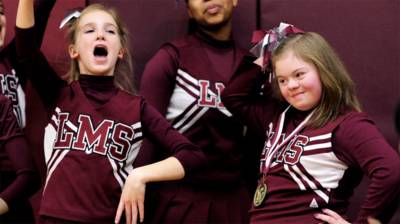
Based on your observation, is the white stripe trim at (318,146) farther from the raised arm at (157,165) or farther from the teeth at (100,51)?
the teeth at (100,51)

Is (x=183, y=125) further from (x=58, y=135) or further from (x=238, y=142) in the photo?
(x=58, y=135)

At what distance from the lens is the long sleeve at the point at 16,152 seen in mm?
2090

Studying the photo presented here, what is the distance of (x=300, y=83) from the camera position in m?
1.90

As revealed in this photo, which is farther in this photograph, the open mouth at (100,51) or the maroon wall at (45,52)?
the maroon wall at (45,52)

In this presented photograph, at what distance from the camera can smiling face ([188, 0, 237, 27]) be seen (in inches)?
89.0

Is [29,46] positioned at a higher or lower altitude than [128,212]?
higher

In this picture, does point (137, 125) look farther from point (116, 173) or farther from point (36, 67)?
point (36, 67)

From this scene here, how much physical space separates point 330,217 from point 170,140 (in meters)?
0.50

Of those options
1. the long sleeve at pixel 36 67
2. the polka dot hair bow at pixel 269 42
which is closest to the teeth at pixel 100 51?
the long sleeve at pixel 36 67

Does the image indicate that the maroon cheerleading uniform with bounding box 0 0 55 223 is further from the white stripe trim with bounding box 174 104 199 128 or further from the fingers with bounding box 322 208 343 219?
the fingers with bounding box 322 208 343 219

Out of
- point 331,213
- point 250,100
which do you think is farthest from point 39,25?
point 331,213

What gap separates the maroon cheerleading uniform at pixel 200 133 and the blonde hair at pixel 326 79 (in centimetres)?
A: 33

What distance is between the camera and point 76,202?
74.9 inches

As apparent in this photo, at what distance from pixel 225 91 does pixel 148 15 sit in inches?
21.2
